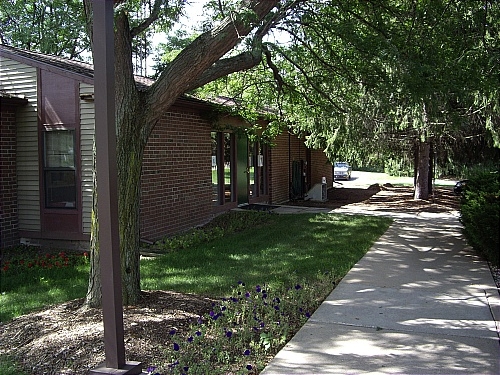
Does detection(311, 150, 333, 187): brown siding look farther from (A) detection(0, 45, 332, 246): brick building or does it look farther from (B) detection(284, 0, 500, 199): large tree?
(B) detection(284, 0, 500, 199): large tree

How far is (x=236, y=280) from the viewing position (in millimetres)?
7395

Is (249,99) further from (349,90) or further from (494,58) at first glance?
(494,58)

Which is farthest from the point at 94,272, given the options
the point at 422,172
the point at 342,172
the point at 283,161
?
the point at 342,172

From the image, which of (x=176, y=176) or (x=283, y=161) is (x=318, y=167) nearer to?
(x=283, y=161)

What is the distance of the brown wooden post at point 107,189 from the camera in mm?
3074

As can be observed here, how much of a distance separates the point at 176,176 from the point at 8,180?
11.5 feet

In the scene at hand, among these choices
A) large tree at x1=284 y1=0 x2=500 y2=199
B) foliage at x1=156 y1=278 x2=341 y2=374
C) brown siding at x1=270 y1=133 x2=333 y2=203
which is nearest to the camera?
foliage at x1=156 y1=278 x2=341 y2=374

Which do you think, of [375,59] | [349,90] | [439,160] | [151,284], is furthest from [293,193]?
[151,284]

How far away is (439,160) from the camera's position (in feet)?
67.6

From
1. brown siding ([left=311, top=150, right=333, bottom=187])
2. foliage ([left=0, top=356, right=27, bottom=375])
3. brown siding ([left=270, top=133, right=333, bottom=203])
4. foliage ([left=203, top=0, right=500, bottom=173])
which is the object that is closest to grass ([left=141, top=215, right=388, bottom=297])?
foliage ([left=0, top=356, right=27, bottom=375])

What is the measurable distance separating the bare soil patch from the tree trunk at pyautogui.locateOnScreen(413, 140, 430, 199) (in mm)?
14232

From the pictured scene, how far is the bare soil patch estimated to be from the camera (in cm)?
440

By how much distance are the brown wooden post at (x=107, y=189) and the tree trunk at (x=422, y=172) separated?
16.8m

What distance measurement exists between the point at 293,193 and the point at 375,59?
40.1ft
